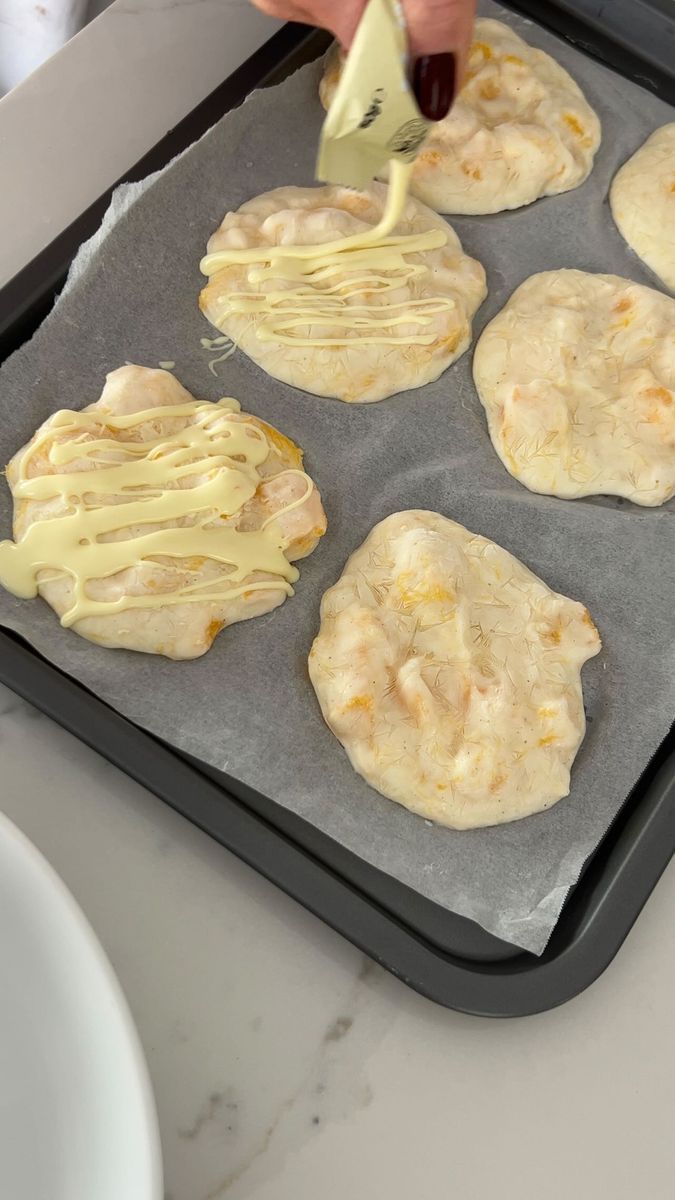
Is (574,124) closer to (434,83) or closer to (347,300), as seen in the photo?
(347,300)

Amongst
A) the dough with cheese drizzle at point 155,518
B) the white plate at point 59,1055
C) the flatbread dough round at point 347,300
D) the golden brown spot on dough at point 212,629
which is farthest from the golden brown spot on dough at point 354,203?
the white plate at point 59,1055

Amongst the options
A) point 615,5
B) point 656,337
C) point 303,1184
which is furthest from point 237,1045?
point 615,5

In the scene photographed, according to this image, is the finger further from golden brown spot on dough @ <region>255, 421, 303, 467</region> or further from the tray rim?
the tray rim

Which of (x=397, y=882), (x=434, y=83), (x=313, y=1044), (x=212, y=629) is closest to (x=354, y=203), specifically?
(x=434, y=83)

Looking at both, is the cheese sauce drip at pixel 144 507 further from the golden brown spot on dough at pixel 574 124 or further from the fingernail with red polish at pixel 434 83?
the golden brown spot on dough at pixel 574 124

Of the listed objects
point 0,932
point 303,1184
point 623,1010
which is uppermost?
point 0,932

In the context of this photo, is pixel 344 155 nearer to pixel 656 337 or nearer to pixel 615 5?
pixel 656 337
